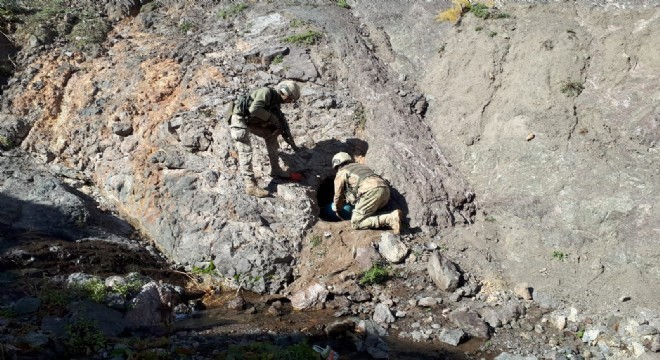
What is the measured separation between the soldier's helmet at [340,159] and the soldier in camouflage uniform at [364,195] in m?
0.02

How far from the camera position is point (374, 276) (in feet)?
A: 19.9

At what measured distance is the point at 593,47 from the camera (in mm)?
8031

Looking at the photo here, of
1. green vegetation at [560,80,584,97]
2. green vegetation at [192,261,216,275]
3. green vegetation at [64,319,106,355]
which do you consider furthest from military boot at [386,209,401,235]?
green vegetation at [64,319,106,355]

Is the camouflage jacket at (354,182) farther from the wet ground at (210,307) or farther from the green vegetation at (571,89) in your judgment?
the green vegetation at (571,89)

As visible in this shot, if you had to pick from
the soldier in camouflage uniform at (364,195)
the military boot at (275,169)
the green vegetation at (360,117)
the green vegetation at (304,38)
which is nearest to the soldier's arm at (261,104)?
the military boot at (275,169)

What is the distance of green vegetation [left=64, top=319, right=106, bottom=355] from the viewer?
4.08 metres

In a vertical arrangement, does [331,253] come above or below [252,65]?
below

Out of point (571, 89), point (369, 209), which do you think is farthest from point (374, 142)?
point (571, 89)

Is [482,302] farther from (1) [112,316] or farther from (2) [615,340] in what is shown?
(1) [112,316]

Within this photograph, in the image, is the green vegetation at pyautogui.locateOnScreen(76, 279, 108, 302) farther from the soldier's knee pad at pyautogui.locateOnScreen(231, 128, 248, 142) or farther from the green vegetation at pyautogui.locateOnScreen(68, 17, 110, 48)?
the green vegetation at pyautogui.locateOnScreen(68, 17, 110, 48)

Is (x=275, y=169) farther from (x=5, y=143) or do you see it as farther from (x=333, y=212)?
(x=5, y=143)

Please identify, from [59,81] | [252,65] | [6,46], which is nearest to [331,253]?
[252,65]

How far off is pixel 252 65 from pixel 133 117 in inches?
85.8

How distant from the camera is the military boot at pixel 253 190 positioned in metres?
6.89
